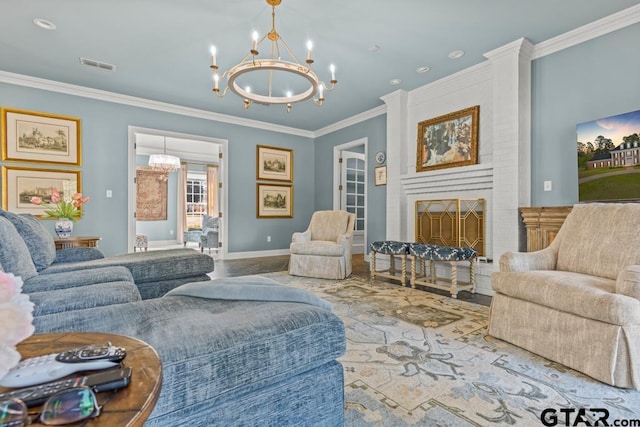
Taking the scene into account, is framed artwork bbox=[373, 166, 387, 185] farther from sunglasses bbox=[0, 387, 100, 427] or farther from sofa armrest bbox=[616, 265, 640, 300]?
sunglasses bbox=[0, 387, 100, 427]

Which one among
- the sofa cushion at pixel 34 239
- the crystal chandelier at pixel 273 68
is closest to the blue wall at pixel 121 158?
the crystal chandelier at pixel 273 68

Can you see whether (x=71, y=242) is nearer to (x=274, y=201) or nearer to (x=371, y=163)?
(x=274, y=201)

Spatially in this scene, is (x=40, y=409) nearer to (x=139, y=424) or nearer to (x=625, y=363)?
(x=139, y=424)

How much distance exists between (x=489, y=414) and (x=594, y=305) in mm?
889

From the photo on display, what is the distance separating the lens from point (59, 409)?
432mm

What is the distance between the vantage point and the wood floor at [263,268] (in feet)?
11.8

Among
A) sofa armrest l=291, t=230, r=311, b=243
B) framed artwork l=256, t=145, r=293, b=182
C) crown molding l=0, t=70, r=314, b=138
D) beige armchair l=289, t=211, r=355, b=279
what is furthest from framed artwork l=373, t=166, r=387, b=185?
crown molding l=0, t=70, r=314, b=138

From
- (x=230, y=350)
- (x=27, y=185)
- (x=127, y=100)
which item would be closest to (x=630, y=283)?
(x=230, y=350)

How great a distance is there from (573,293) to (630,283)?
0.25 m

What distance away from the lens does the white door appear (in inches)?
263

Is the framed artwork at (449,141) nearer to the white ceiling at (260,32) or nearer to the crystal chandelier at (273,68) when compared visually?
the white ceiling at (260,32)

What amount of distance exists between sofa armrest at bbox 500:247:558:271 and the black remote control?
2415 mm

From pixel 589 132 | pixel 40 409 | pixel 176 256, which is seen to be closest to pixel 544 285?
pixel 589 132

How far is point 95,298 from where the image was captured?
1.54 m
